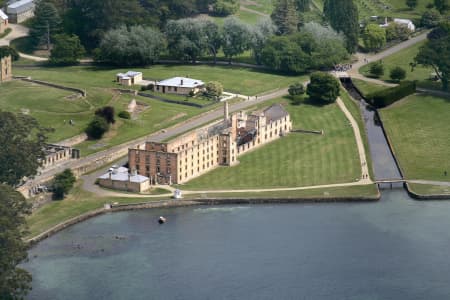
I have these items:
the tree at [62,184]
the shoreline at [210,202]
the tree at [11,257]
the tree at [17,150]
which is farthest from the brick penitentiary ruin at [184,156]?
the tree at [11,257]

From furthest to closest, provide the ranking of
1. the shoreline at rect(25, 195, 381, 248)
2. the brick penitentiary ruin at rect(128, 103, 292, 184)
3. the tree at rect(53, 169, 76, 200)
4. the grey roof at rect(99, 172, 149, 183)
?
the brick penitentiary ruin at rect(128, 103, 292, 184) < the grey roof at rect(99, 172, 149, 183) < the tree at rect(53, 169, 76, 200) < the shoreline at rect(25, 195, 381, 248)

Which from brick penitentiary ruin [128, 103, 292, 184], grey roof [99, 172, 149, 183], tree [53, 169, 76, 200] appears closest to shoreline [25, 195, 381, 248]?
grey roof [99, 172, 149, 183]

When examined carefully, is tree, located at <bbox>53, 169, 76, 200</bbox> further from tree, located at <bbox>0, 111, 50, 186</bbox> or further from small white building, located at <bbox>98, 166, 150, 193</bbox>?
small white building, located at <bbox>98, 166, 150, 193</bbox>

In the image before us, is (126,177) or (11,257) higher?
(11,257)

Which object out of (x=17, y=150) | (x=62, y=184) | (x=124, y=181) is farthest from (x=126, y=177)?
(x=17, y=150)

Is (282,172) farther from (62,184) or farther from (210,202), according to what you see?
(62,184)

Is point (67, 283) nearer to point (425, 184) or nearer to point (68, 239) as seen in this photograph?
point (68, 239)
